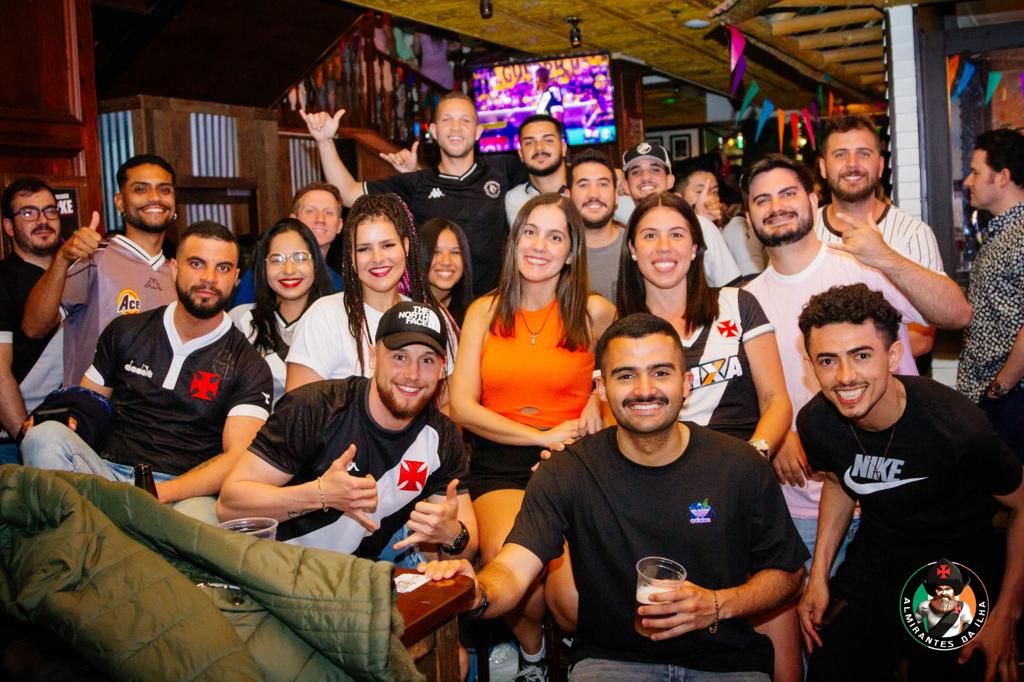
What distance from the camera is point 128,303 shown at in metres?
4.10

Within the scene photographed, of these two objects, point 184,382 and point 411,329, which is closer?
point 411,329

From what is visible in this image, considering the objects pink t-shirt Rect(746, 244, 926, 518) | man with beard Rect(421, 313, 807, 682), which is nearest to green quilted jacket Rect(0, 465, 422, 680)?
man with beard Rect(421, 313, 807, 682)

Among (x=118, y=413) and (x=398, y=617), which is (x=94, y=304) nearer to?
(x=118, y=413)

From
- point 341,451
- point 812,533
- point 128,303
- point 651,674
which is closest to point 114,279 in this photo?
point 128,303

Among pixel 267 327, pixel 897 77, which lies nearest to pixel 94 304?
pixel 267 327

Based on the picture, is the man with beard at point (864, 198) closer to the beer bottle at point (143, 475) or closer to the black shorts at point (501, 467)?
the black shorts at point (501, 467)

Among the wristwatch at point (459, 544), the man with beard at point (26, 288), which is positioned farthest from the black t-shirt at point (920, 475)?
the man with beard at point (26, 288)

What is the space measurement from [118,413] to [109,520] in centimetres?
206

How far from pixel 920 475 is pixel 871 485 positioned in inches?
5.7

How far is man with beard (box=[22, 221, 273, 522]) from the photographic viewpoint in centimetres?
335

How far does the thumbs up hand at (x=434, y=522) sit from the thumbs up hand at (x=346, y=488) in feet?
0.42

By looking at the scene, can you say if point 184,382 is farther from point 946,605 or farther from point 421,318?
point 946,605

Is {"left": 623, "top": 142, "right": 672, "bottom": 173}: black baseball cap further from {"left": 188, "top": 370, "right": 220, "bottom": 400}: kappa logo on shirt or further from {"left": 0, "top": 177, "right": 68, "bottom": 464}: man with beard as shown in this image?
{"left": 0, "top": 177, "right": 68, "bottom": 464}: man with beard

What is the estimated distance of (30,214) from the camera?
4.24 metres
